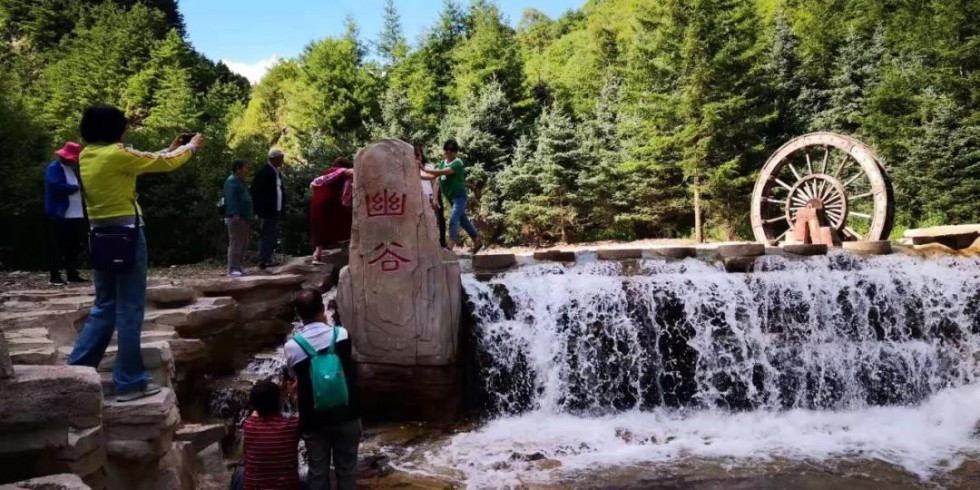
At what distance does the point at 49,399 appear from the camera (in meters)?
2.88

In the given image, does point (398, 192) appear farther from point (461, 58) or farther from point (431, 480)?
point (461, 58)

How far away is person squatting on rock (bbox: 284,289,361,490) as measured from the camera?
3205mm

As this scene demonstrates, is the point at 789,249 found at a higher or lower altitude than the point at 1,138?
lower

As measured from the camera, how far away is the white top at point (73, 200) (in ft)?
20.9

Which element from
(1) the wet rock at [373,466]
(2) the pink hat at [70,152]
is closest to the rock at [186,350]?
(1) the wet rock at [373,466]

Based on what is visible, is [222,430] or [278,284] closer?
[222,430]

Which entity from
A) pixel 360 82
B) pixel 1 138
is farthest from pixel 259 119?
pixel 1 138

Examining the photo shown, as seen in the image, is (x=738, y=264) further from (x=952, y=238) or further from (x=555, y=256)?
(x=952, y=238)

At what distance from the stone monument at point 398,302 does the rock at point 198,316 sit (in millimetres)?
1105

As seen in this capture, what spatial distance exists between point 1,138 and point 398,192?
10.4 m

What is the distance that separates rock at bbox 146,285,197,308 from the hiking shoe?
2820 mm

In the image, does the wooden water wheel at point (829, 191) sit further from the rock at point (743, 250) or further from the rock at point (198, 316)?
the rock at point (198, 316)

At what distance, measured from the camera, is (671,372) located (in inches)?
267

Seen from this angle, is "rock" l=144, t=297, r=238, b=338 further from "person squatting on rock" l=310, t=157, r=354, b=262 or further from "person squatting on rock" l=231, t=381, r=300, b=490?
"person squatting on rock" l=231, t=381, r=300, b=490
